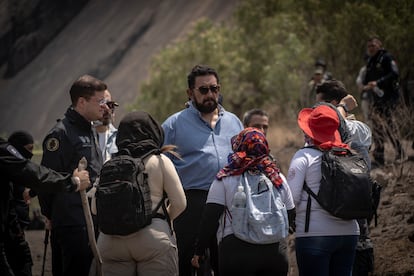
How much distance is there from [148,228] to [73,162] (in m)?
1.19

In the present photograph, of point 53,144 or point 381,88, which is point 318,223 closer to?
point 53,144

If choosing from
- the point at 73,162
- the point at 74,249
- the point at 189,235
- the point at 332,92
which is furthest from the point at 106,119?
the point at 332,92

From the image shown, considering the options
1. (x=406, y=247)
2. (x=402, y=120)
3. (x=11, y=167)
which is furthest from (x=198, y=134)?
(x=402, y=120)

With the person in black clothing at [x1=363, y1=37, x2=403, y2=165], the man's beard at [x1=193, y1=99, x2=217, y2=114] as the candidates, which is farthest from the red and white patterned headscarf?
the person in black clothing at [x1=363, y1=37, x2=403, y2=165]

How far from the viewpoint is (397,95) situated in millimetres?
12820

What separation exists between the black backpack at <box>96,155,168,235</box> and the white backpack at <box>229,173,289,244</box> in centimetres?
61

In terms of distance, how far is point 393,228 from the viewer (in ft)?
33.6

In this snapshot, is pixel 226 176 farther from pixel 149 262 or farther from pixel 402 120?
pixel 402 120

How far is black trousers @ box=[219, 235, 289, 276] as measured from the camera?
18.3 feet

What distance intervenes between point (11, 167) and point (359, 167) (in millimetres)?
2478

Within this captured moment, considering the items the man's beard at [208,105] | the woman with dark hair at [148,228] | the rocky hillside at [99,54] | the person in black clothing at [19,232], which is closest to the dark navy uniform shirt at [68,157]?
the person in black clothing at [19,232]

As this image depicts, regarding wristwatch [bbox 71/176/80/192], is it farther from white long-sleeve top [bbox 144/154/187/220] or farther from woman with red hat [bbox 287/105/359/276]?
woman with red hat [bbox 287/105/359/276]

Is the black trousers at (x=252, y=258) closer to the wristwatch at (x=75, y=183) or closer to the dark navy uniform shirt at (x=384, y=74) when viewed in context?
the wristwatch at (x=75, y=183)

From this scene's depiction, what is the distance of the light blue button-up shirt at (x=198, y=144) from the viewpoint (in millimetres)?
7129
